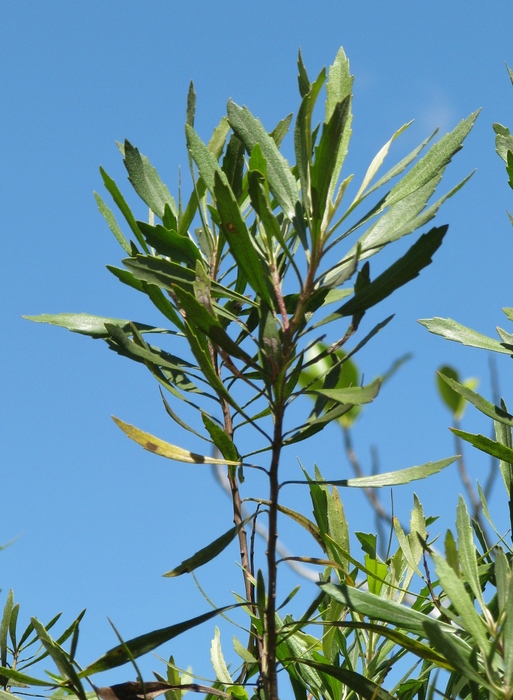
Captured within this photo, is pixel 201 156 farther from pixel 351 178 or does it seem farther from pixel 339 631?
pixel 339 631

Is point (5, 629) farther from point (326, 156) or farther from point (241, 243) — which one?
point (326, 156)

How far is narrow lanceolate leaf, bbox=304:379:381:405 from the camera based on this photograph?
0.74 m

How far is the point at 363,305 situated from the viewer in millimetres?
833

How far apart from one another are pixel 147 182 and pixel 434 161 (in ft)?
1.45

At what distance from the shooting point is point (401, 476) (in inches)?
33.2

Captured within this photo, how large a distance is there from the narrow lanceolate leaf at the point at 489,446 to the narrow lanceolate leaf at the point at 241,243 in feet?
1.06

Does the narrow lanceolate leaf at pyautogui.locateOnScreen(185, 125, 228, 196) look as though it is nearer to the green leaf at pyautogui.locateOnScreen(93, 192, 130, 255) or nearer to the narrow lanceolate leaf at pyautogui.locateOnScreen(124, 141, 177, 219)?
the narrow lanceolate leaf at pyautogui.locateOnScreen(124, 141, 177, 219)

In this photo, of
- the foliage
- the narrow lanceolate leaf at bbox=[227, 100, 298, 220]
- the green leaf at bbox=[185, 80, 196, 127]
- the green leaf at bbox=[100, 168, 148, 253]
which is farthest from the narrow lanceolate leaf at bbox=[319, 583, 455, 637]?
the green leaf at bbox=[185, 80, 196, 127]

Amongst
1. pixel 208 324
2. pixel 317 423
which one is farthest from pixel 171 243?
pixel 317 423

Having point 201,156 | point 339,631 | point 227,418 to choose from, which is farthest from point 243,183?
point 339,631

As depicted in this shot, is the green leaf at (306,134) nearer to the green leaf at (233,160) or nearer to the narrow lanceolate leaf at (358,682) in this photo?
the green leaf at (233,160)

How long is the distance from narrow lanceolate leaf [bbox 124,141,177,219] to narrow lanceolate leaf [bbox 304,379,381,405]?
48cm

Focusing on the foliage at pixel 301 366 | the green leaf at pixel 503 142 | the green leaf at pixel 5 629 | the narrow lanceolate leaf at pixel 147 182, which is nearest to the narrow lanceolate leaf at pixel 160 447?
the foliage at pixel 301 366

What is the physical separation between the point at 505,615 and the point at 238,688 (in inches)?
15.7
